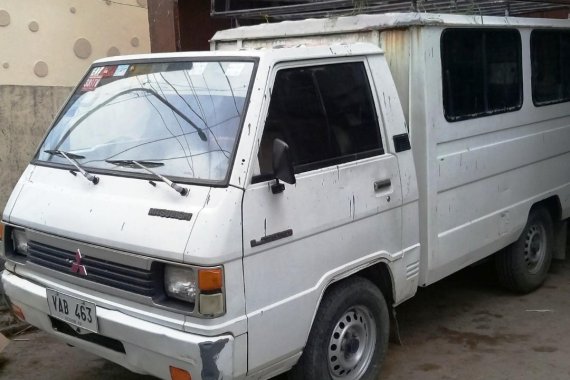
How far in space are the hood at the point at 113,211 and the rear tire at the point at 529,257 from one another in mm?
3259

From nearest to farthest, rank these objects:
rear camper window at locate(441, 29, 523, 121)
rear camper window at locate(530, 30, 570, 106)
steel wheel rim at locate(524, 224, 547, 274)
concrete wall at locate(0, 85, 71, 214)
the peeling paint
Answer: the peeling paint < rear camper window at locate(441, 29, 523, 121) < rear camper window at locate(530, 30, 570, 106) < steel wheel rim at locate(524, 224, 547, 274) < concrete wall at locate(0, 85, 71, 214)

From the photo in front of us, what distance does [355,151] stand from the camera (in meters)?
3.53

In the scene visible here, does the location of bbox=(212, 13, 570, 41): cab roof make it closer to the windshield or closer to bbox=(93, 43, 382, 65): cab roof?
bbox=(93, 43, 382, 65): cab roof

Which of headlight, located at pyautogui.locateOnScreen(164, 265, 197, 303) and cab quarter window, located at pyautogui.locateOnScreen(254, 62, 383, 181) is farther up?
cab quarter window, located at pyautogui.locateOnScreen(254, 62, 383, 181)

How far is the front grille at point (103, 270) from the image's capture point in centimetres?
290

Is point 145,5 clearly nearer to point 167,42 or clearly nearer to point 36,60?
point 167,42

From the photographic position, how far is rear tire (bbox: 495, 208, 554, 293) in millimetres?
5211

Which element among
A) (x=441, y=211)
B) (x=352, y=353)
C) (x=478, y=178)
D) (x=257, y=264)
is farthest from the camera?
(x=478, y=178)

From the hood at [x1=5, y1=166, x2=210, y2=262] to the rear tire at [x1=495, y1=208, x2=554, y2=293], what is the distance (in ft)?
10.7

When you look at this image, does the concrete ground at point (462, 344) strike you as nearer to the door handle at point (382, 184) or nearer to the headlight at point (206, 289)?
the door handle at point (382, 184)

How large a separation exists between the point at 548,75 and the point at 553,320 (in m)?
2.04

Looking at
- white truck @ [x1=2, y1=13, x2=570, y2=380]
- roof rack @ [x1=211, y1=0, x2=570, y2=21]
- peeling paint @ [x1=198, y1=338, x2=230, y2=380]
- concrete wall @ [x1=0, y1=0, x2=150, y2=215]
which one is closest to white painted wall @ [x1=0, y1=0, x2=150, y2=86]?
concrete wall @ [x1=0, y1=0, x2=150, y2=215]

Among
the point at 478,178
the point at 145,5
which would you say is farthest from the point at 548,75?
the point at 145,5

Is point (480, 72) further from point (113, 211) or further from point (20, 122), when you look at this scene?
point (20, 122)
